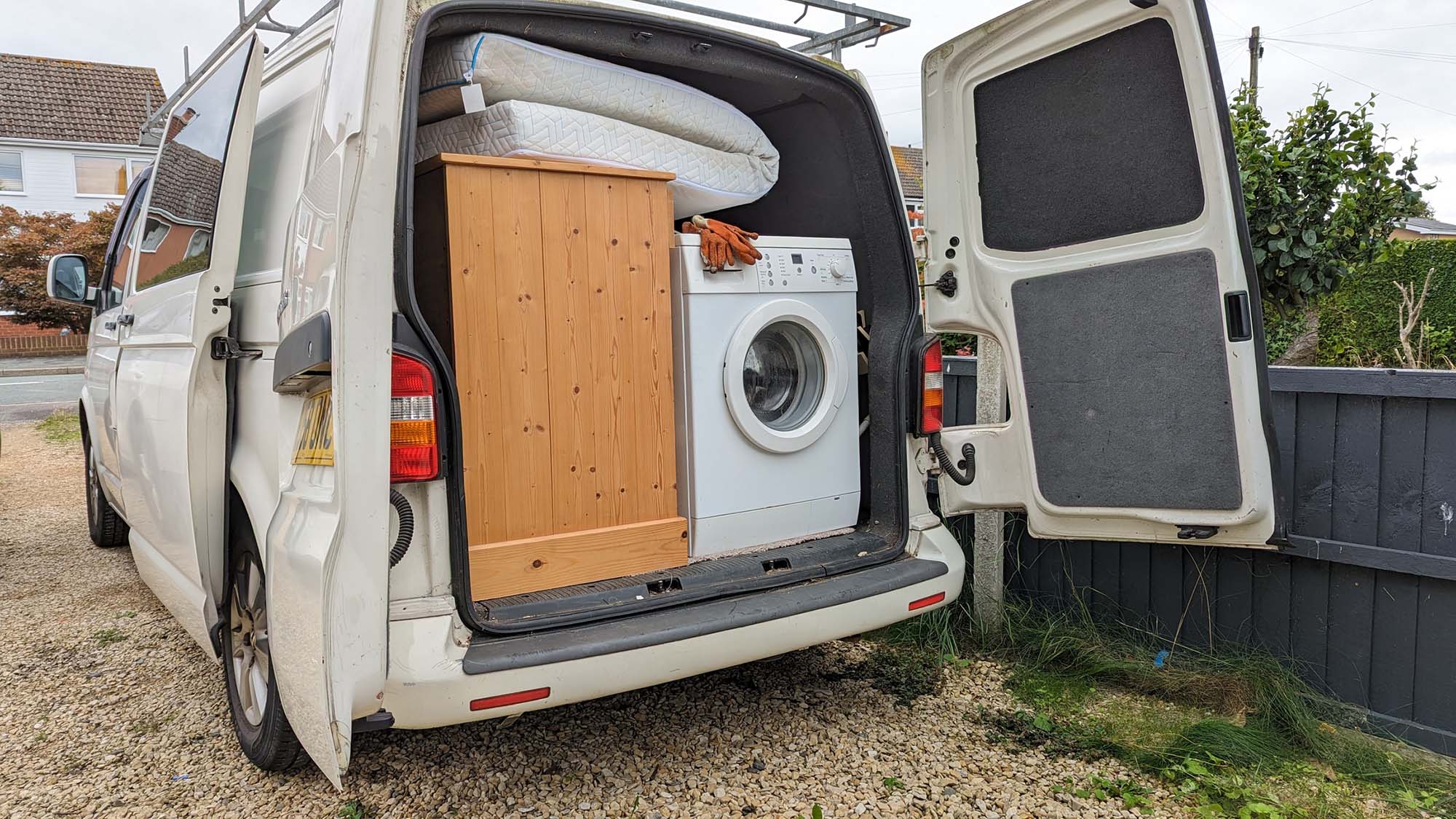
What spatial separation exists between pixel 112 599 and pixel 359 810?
2.65 metres

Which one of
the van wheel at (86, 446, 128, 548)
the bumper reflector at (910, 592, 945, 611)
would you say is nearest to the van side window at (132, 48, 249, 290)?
the bumper reflector at (910, 592, 945, 611)

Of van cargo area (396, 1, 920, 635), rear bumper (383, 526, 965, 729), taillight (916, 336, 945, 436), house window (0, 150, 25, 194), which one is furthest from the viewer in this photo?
house window (0, 150, 25, 194)

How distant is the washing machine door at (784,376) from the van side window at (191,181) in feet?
5.00

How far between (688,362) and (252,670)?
156cm

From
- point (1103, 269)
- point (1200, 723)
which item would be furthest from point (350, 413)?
point (1200, 723)

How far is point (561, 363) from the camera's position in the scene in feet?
8.80

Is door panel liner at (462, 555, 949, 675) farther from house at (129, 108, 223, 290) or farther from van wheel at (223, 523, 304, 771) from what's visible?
house at (129, 108, 223, 290)

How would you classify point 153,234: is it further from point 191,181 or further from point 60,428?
point 60,428

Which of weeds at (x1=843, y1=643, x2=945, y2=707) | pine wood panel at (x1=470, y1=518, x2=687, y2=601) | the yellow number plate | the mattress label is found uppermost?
the mattress label

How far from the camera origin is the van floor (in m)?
2.32

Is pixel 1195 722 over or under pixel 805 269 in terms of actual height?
under

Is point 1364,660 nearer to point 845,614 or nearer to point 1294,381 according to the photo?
point 1294,381

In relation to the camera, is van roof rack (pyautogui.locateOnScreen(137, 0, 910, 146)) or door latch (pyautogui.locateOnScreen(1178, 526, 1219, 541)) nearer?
door latch (pyautogui.locateOnScreen(1178, 526, 1219, 541))

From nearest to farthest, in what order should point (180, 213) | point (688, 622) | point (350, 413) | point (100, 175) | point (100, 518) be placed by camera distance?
point (350, 413) → point (688, 622) → point (180, 213) → point (100, 518) → point (100, 175)
